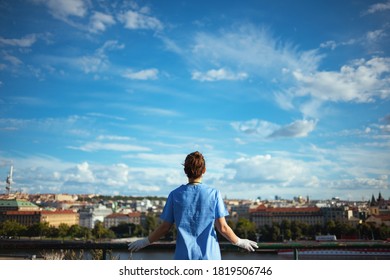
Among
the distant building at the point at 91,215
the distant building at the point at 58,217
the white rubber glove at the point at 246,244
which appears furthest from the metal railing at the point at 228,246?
the distant building at the point at 91,215

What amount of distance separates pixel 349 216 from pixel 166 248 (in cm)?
4058

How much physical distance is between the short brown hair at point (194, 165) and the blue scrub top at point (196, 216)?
0.04 meters

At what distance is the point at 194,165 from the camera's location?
1.47 meters

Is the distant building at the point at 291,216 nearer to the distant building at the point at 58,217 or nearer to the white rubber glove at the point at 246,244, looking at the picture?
the distant building at the point at 58,217

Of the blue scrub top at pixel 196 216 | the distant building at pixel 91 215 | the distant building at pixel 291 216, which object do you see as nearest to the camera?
the blue scrub top at pixel 196 216

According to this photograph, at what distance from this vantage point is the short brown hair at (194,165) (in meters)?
1.47

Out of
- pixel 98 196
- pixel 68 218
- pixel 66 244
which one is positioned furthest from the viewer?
pixel 98 196

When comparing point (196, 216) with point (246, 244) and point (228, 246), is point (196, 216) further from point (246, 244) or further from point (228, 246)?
point (228, 246)

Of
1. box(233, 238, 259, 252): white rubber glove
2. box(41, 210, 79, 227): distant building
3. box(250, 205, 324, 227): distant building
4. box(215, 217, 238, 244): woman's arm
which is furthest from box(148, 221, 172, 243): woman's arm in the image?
box(250, 205, 324, 227): distant building

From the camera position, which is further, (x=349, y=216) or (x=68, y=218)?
(x=68, y=218)

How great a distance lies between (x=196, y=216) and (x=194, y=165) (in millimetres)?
173
